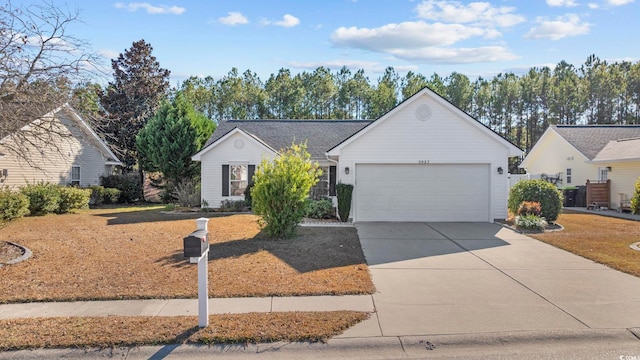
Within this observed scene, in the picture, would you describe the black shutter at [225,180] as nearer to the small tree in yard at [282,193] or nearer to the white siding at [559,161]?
the small tree in yard at [282,193]

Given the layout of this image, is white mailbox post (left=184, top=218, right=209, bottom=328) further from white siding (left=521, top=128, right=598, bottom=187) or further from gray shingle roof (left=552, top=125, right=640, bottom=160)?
gray shingle roof (left=552, top=125, right=640, bottom=160)

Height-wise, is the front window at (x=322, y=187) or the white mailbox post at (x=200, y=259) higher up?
the front window at (x=322, y=187)

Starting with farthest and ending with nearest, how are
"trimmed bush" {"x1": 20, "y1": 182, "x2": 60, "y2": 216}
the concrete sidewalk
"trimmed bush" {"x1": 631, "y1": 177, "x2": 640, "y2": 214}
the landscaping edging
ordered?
1. "trimmed bush" {"x1": 631, "y1": 177, "x2": 640, "y2": 214}
2. "trimmed bush" {"x1": 20, "y1": 182, "x2": 60, "y2": 216}
3. the landscaping edging
4. the concrete sidewalk

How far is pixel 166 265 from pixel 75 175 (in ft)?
58.9

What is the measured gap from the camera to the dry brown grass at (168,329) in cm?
426

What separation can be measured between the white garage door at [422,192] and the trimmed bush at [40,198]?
12.8 m

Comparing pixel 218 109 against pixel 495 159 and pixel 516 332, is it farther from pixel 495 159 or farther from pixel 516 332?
pixel 516 332

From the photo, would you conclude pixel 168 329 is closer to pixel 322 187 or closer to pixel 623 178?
pixel 322 187

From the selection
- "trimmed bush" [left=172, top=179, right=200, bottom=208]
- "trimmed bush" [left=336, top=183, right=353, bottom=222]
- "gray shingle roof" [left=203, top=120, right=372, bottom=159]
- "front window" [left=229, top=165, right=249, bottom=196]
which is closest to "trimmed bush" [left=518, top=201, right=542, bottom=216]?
"trimmed bush" [left=336, top=183, right=353, bottom=222]

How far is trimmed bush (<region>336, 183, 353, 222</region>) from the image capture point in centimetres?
1431

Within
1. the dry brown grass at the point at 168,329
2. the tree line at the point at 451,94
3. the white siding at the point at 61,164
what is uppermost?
the tree line at the point at 451,94

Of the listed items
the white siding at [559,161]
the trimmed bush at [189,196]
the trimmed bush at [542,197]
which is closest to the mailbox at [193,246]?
the trimmed bush at [542,197]

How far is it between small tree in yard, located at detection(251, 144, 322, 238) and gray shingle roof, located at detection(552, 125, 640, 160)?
1931cm

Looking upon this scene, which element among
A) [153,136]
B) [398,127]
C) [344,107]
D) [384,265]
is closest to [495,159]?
[398,127]
